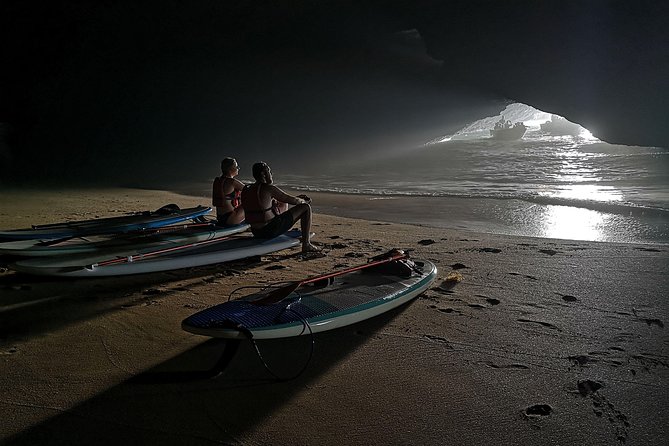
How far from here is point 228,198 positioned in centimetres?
575

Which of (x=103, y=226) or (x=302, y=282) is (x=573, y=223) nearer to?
(x=302, y=282)

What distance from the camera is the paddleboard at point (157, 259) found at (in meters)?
3.88

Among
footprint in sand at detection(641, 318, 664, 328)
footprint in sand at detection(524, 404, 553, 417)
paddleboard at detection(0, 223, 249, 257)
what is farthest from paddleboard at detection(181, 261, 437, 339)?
paddleboard at detection(0, 223, 249, 257)

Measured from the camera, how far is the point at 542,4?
43.4 ft

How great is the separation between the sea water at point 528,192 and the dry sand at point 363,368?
3.23 m

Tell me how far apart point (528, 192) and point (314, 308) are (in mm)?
9765

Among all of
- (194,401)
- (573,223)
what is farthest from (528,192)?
(194,401)

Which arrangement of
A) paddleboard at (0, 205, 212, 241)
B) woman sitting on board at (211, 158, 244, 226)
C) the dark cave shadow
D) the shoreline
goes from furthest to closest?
the shoreline
woman sitting on board at (211, 158, 244, 226)
paddleboard at (0, 205, 212, 241)
the dark cave shadow

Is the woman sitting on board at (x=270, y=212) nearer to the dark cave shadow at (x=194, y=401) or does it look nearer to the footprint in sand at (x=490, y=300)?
the footprint in sand at (x=490, y=300)

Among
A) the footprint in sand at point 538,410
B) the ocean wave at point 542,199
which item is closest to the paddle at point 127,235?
the footprint in sand at point 538,410

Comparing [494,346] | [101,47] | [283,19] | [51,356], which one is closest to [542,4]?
[283,19]

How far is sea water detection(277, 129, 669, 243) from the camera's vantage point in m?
7.15

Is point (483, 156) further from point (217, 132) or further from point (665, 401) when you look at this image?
point (665, 401)

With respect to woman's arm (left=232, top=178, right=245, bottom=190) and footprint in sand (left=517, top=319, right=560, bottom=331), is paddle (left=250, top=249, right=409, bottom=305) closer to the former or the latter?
footprint in sand (left=517, top=319, right=560, bottom=331)
